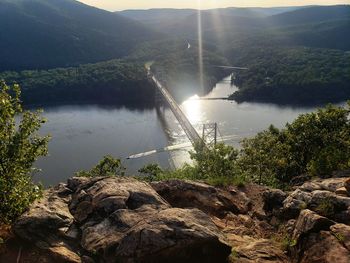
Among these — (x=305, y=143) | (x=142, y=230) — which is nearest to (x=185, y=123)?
(x=305, y=143)

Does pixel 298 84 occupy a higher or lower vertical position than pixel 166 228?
lower

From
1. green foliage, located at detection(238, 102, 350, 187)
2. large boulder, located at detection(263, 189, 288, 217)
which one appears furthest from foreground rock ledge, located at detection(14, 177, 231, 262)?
green foliage, located at detection(238, 102, 350, 187)

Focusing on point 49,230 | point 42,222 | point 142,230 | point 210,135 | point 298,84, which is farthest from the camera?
point 298,84

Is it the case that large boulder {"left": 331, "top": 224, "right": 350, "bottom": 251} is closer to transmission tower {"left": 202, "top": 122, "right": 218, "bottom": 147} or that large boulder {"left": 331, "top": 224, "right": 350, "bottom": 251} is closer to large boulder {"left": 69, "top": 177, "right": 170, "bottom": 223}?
large boulder {"left": 69, "top": 177, "right": 170, "bottom": 223}

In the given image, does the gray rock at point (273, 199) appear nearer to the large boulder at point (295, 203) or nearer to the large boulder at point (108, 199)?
the large boulder at point (295, 203)

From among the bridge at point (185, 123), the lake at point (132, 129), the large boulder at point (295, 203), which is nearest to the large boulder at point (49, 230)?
the large boulder at point (295, 203)

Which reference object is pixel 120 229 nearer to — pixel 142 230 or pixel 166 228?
pixel 142 230

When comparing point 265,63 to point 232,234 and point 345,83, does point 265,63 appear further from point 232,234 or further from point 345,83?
point 232,234

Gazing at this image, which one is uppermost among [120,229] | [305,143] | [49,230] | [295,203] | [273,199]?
[120,229]
